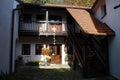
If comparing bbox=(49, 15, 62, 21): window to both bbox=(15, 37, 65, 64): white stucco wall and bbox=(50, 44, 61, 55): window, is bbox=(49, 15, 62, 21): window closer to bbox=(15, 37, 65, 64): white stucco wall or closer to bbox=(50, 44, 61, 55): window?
bbox=(15, 37, 65, 64): white stucco wall

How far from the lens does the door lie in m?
20.4

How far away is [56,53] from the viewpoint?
2069 cm

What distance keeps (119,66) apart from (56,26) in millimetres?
9738

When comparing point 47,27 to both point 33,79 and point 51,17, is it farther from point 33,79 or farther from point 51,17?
point 33,79

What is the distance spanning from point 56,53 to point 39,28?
11.3ft

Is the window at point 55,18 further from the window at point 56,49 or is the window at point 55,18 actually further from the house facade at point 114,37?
the house facade at point 114,37

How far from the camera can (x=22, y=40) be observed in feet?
66.2

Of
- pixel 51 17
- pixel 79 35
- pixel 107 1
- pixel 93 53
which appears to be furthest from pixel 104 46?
pixel 51 17

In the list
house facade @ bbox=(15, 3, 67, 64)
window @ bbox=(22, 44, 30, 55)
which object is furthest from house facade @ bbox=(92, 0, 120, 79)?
window @ bbox=(22, 44, 30, 55)

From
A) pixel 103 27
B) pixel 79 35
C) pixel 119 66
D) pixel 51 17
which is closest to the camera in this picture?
pixel 119 66

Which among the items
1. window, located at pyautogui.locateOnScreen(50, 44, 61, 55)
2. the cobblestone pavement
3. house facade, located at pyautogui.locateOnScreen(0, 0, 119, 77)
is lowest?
the cobblestone pavement

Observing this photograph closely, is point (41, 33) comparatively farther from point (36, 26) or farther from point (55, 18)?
point (55, 18)

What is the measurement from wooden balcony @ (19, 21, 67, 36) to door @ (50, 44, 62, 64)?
188cm

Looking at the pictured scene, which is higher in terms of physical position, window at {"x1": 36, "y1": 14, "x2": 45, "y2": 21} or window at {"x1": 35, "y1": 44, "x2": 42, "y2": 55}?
window at {"x1": 36, "y1": 14, "x2": 45, "y2": 21}
